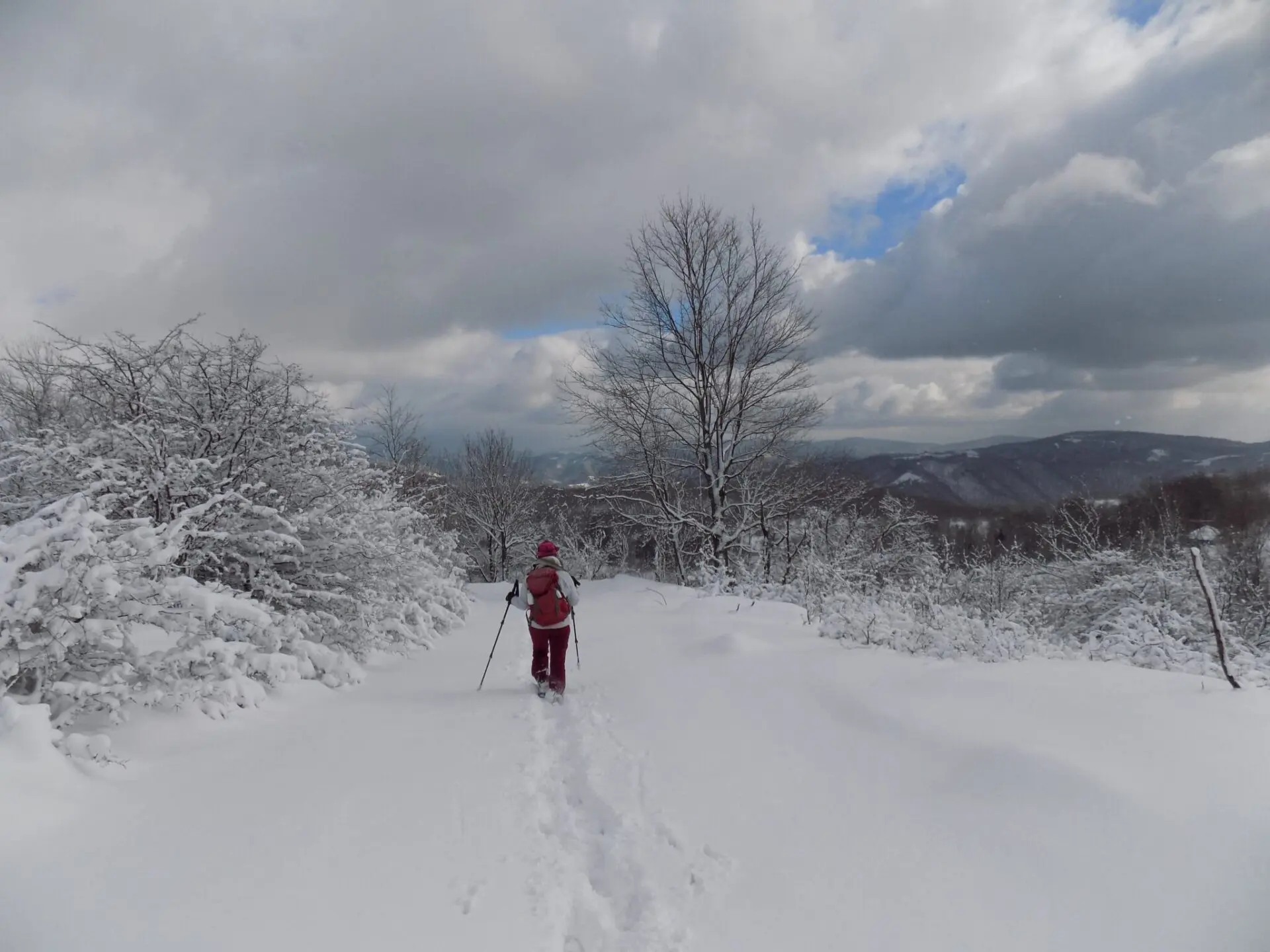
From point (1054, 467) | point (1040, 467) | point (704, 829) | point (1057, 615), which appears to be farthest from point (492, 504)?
point (1040, 467)

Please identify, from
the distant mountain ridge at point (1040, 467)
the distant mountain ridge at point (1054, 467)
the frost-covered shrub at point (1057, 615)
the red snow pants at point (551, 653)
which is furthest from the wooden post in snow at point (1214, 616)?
the distant mountain ridge at point (1040, 467)

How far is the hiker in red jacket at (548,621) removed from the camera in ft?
23.1

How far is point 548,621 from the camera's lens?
7.07 meters

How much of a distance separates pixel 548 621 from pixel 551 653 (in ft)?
1.32

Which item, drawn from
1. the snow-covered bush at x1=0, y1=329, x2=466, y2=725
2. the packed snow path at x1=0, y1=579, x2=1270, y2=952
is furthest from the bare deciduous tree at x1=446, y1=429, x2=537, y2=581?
the packed snow path at x1=0, y1=579, x2=1270, y2=952

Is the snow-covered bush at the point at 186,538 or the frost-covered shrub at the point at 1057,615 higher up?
the snow-covered bush at the point at 186,538

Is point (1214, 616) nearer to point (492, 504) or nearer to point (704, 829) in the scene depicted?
point (704, 829)

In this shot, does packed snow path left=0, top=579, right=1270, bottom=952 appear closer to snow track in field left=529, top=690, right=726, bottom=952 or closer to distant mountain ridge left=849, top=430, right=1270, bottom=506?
snow track in field left=529, top=690, right=726, bottom=952

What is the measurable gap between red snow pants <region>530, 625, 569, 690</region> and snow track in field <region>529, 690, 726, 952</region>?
1.74 metres

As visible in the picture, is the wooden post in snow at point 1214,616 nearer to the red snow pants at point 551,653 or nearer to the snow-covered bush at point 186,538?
the red snow pants at point 551,653

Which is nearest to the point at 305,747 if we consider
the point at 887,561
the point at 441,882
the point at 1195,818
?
the point at 441,882

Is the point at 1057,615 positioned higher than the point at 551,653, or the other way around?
the point at 551,653

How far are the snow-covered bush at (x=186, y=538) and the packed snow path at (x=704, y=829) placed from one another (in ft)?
1.98

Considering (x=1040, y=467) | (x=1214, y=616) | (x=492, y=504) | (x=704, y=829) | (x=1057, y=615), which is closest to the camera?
(x=704, y=829)
